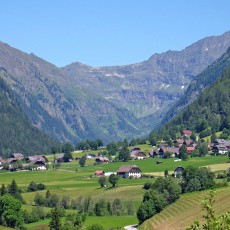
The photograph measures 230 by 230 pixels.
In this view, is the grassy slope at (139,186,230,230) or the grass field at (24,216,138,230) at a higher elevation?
the grassy slope at (139,186,230,230)

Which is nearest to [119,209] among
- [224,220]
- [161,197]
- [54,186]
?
[161,197]

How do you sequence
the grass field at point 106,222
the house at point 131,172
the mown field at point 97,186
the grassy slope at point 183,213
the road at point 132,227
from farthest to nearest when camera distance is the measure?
1. the house at point 131,172
2. the mown field at point 97,186
3. the grass field at point 106,222
4. the road at point 132,227
5. the grassy slope at point 183,213

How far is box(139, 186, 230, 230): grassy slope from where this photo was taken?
311ft

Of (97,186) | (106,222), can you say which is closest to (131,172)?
(97,186)

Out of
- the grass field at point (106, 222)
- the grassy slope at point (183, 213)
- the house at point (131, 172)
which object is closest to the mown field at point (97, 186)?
the grass field at point (106, 222)

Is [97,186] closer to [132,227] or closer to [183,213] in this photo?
[132,227]

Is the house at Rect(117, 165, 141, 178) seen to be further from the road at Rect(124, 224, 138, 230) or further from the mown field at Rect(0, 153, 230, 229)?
the road at Rect(124, 224, 138, 230)

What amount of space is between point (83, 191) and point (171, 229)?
62571mm

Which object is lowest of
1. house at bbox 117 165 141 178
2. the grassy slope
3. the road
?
the road

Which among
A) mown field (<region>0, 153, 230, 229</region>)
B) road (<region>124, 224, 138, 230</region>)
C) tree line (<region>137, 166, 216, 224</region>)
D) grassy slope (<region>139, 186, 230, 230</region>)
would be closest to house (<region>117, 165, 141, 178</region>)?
mown field (<region>0, 153, 230, 229</region>)

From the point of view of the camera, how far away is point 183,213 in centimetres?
10169

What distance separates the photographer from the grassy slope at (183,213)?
311 feet

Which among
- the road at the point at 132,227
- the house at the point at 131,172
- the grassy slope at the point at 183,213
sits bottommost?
the road at the point at 132,227

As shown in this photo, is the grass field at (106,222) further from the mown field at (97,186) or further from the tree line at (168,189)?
the tree line at (168,189)
